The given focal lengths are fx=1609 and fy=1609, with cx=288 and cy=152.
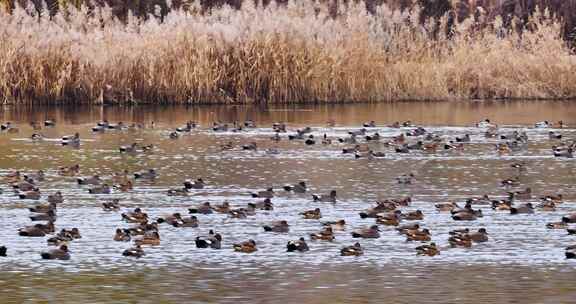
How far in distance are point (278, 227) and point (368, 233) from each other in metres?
1.08

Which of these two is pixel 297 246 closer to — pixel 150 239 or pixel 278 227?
pixel 278 227

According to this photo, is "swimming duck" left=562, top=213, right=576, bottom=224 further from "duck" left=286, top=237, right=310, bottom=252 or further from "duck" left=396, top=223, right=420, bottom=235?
"duck" left=286, top=237, right=310, bottom=252

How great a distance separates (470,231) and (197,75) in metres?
22.2

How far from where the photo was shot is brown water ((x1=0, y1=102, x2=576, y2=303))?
49.7ft

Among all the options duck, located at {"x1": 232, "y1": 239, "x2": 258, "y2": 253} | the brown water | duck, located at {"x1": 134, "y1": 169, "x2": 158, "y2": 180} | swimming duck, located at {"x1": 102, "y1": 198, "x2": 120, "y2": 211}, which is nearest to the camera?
the brown water

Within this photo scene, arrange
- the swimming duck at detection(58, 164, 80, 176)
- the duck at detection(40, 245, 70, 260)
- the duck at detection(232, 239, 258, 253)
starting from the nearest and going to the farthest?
the duck at detection(40, 245, 70, 260)
the duck at detection(232, 239, 258, 253)
the swimming duck at detection(58, 164, 80, 176)

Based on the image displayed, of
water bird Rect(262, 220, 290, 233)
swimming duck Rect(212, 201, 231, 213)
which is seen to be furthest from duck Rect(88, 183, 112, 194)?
water bird Rect(262, 220, 290, 233)

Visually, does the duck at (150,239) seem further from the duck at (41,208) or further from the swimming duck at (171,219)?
the duck at (41,208)

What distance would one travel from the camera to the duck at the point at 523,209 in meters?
20.3

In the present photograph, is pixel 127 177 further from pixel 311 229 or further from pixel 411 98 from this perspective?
pixel 411 98

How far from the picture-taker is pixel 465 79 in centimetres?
4316

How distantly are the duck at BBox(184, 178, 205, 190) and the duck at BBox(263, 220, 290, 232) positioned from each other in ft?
13.9

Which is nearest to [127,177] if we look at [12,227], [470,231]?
[12,227]

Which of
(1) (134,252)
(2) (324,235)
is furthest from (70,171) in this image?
(1) (134,252)
